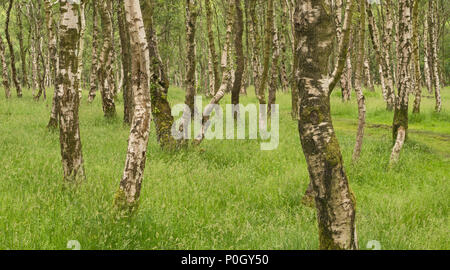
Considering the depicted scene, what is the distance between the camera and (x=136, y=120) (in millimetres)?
5465

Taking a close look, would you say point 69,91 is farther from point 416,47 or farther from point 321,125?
point 416,47

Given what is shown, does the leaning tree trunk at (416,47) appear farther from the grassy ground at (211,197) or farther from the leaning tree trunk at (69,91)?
the leaning tree trunk at (69,91)

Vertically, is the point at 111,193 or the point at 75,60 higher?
the point at 75,60

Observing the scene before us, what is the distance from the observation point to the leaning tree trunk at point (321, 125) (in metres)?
3.57

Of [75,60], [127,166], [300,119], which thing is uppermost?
[75,60]

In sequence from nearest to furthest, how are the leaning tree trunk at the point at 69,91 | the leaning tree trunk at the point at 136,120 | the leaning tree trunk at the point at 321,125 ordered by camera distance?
the leaning tree trunk at the point at 321,125
the leaning tree trunk at the point at 136,120
the leaning tree trunk at the point at 69,91

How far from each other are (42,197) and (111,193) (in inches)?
40.6

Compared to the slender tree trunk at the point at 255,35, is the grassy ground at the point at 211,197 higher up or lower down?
lower down

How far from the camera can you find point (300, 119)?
12.0 ft

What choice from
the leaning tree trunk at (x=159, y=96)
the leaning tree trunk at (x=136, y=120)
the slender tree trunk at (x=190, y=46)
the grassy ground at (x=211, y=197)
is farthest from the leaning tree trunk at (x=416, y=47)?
the leaning tree trunk at (x=136, y=120)

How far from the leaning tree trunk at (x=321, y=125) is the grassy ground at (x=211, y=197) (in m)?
1.20

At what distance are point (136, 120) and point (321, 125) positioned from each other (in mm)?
2916
